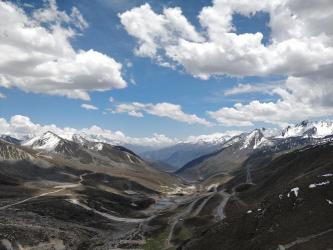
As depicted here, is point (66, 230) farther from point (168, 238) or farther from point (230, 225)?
point (230, 225)

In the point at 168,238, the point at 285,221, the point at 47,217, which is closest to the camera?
the point at 285,221

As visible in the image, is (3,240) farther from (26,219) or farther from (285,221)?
(285,221)

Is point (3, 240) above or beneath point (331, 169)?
beneath

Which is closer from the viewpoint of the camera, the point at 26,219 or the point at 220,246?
the point at 220,246

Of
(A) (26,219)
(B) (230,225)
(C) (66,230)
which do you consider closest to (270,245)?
(B) (230,225)

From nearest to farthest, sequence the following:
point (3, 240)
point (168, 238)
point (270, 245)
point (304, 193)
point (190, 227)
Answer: point (270, 245) → point (304, 193) → point (3, 240) → point (168, 238) → point (190, 227)

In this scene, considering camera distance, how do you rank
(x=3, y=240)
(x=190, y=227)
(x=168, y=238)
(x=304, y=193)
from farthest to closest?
(x=190, y=227)
(x=168, y=238)
(x=3, y=240)
(x=304, y=193)

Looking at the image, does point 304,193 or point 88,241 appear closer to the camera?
point 304,193

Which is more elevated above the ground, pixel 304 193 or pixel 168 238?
pixel 304 193

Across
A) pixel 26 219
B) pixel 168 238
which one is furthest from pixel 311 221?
pixel 26 219
